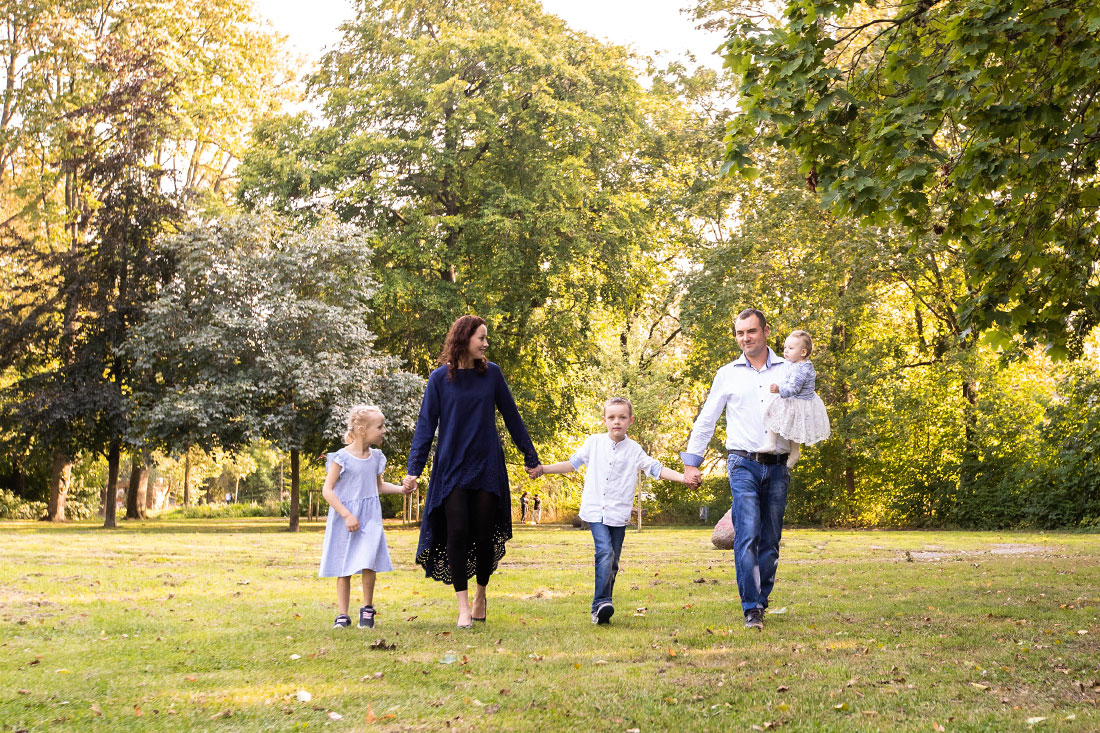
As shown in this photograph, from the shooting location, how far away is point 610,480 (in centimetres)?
761

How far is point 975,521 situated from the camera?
28812 millimetres

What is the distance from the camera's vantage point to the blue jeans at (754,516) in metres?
7.12

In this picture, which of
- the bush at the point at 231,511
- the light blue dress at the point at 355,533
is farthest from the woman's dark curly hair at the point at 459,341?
the bush at the point at 231,511

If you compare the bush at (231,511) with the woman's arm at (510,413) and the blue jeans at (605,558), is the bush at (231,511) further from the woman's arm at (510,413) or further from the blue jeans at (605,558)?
the blue jeans at (605,558)

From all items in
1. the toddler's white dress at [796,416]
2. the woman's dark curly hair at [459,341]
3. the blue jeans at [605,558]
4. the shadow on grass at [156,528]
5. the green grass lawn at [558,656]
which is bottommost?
the shadow on grass at [156,528]

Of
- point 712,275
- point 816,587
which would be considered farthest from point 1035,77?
point 712,275

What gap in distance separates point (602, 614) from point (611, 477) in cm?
100

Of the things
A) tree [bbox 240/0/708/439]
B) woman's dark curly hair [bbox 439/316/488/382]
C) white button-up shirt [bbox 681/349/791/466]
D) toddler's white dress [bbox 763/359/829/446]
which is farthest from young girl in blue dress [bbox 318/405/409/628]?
tree [bbox 240/0/708/439]

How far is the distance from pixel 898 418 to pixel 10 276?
2738 cm

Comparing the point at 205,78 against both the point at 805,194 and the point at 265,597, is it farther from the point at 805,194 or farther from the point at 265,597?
the point at 265,597

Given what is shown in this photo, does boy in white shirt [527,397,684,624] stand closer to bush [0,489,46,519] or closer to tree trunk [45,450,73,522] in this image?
tree trunk [45,450,73,522]

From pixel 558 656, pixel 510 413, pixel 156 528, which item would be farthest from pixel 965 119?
pixel 156 528

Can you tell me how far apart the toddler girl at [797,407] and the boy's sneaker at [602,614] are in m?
1.72

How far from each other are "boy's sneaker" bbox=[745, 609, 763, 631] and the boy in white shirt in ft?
3.32
